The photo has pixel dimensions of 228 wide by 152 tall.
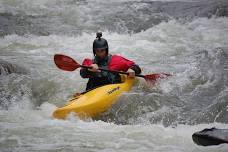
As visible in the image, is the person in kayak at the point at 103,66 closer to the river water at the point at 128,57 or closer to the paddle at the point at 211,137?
the river water at the point at 128,57

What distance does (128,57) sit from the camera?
37.8 ft

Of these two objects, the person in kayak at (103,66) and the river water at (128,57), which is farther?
the person in kayak at (103,66)

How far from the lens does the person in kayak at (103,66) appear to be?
26.3 ft

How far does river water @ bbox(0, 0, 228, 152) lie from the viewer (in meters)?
6.38

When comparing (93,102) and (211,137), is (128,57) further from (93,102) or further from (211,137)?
(211,137)

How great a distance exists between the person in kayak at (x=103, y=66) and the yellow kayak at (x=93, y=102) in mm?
302

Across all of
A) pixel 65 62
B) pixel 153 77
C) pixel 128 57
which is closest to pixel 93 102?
pixel 65 62

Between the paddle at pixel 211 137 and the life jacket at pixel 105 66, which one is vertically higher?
the life jacket at pixel 105 66

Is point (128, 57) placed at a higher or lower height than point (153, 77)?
lower

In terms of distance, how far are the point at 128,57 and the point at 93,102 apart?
418cm

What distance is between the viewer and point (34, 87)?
29.9 ft

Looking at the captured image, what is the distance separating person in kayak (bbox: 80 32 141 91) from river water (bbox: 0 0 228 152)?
37cm

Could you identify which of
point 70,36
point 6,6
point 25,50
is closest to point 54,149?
point 25,50

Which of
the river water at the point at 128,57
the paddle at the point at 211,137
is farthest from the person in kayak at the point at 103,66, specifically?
the paddle at the point at 211,137
